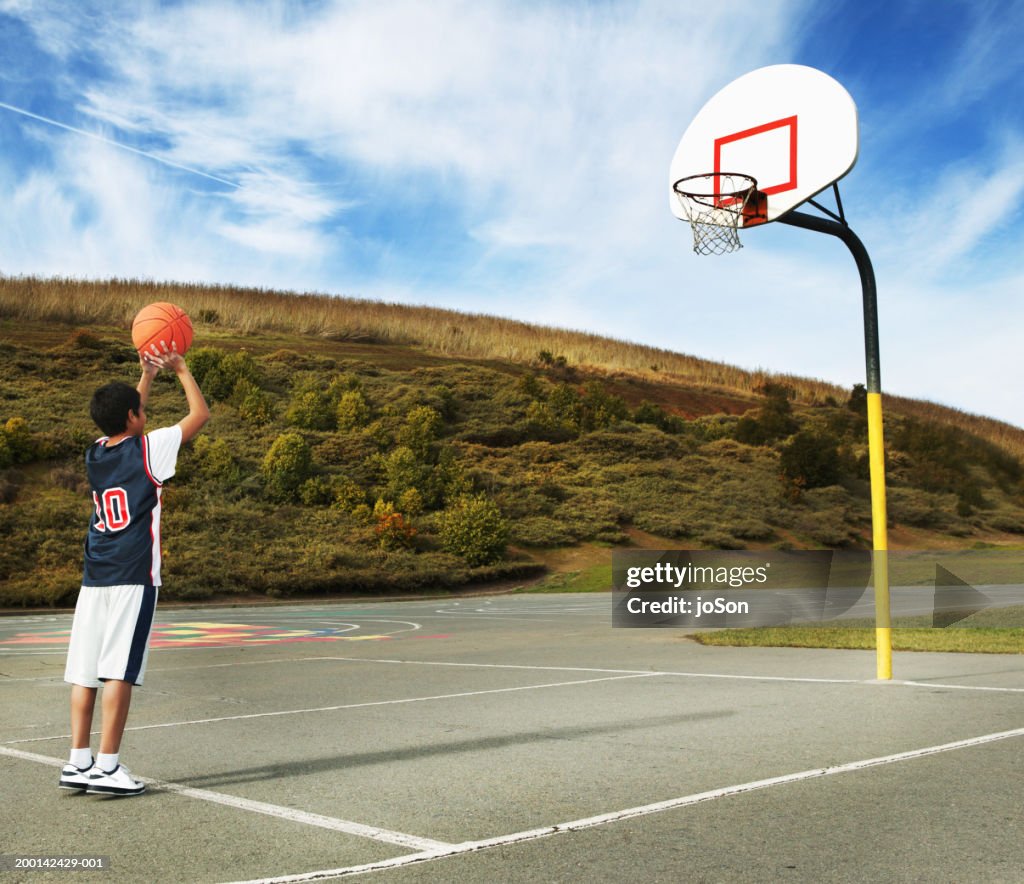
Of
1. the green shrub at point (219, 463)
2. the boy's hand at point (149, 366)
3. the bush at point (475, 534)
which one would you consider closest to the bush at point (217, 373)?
the green shrub at point (219, 463)

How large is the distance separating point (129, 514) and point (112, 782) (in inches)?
51.8

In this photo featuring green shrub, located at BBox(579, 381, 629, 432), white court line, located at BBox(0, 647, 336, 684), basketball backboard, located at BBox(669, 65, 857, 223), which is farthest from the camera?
green shrub, located at BBox(579, 381, 629, 432)

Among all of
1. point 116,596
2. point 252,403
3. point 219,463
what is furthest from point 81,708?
point 252,403

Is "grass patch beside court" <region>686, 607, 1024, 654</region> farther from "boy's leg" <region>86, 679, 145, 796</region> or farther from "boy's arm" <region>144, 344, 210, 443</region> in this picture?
"boy's leg" <region>86, 679, 145, 796</region>

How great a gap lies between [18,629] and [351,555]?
53.7ft

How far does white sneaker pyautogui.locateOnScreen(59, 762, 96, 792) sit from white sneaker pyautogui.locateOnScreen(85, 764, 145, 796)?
3 cm

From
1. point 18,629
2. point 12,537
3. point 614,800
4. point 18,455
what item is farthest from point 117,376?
point 614,800

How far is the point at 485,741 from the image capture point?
6.89 m

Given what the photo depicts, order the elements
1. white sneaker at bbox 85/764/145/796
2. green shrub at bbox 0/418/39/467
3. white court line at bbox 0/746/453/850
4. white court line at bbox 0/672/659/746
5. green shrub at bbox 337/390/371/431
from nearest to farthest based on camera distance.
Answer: white court line at bbox 0/746/453/850, white sneaker at bbox 85/764/145/796, white court line at bbox 0/672/659/746, green shrub at bbox 0/418/39/467, green shrub at bbox 337/390/371/431

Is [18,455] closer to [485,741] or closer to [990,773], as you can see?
[485,741]

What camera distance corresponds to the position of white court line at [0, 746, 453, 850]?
4379 mm

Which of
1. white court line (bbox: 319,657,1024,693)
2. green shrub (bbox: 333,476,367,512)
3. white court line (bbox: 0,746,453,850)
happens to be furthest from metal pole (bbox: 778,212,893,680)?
green shrub (bbox: 333,476,367,512)

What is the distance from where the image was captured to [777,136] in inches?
421

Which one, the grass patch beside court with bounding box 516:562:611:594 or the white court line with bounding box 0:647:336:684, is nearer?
the white court line with bounding box 0:647:336:684
